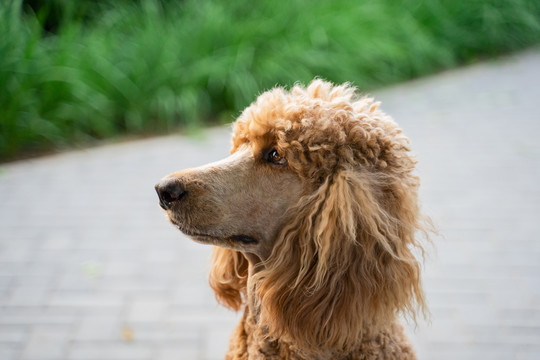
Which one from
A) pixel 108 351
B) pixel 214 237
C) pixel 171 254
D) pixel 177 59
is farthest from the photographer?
pixel 177 59

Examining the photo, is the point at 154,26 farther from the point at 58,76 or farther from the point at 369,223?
the point at 369,223

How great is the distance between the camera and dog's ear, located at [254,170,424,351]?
59.9 inches

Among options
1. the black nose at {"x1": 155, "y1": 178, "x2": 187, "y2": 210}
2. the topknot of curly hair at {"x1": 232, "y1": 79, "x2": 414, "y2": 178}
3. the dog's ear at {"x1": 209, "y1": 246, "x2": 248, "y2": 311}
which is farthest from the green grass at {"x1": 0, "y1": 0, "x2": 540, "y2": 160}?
the topknot of curly hair at {"x1": 232, "y1": 79, "x2": 414, "y2": 178}

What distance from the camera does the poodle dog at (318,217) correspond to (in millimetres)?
1547

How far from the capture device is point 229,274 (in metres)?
1.97

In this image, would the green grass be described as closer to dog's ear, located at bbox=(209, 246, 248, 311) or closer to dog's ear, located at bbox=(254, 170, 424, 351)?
dog's ear, located at bbox=(209, 246, 248, 311)

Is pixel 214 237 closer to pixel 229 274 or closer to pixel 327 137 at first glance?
pixel 229 274

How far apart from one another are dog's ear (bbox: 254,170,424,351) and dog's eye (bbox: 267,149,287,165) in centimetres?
13

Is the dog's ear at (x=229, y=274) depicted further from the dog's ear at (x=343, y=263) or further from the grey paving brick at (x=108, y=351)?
the grey paving brick at (x=108, y=351)

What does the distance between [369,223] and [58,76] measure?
13.5 ft

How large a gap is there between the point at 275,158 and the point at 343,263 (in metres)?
0.38

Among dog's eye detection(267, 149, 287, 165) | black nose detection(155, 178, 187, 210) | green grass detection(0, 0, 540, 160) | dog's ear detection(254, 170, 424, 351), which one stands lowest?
dog's ear detection(254, 170, 424, 351)

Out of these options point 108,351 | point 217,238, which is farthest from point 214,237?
point 108,351

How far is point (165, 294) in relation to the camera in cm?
314
